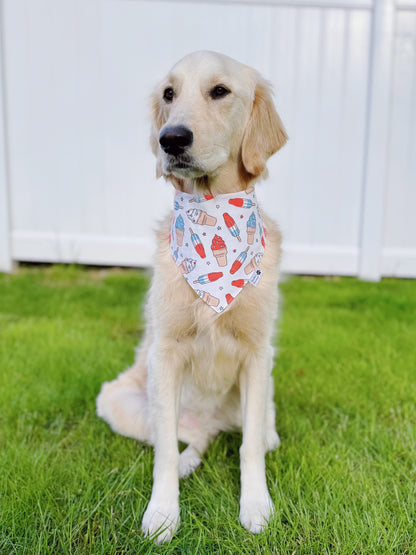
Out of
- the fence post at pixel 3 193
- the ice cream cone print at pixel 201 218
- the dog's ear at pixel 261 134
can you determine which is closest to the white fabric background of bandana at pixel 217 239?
the ice cream cone print at pixel 201 218

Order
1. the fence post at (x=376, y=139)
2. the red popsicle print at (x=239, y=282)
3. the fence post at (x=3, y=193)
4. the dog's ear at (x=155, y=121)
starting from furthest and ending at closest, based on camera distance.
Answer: the fence post at (x=3, y=193) < the fence post at (x=376, y=139) < the dog's ear at (x=155, y=121) < the red popsicle print at (x=239, y=282)

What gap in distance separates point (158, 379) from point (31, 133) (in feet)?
12.4

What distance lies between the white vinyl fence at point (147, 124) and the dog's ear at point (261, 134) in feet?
9.41

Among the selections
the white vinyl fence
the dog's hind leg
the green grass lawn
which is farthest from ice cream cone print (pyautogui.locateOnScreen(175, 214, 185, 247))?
the white vinyl fence

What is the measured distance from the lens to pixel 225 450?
2.16m

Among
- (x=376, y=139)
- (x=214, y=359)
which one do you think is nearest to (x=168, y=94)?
(x=214, y=359)

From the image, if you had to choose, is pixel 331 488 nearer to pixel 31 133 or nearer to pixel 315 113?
pixel 315 113

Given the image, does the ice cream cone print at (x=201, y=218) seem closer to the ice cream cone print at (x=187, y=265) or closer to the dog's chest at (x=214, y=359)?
the ice cream cone print at (x=187, y=265)

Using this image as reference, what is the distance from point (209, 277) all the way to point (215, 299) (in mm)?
83

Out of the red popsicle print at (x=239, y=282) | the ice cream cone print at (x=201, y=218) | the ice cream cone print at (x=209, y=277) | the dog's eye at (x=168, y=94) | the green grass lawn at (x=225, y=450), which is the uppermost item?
the dog's eye at (x=168, y=94)

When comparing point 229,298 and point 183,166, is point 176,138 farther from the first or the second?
point 229,298

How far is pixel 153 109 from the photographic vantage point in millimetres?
2064

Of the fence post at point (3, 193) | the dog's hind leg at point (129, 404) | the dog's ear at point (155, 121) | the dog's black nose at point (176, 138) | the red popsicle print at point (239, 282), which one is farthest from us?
the fence post at point (3, 193)

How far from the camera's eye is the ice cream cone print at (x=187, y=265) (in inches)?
73.8
